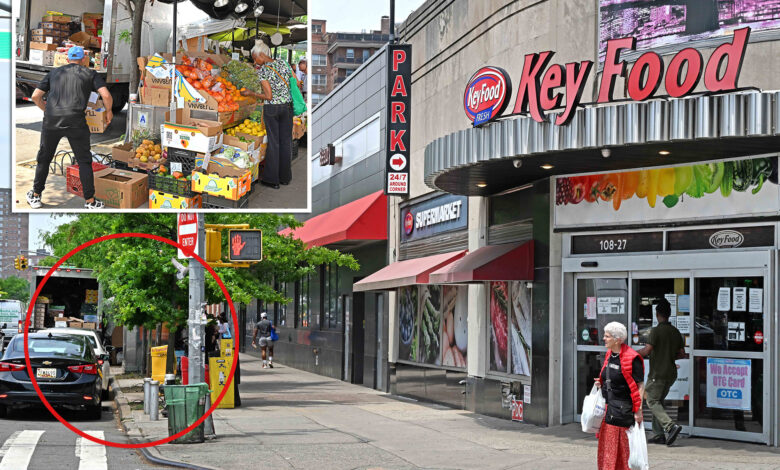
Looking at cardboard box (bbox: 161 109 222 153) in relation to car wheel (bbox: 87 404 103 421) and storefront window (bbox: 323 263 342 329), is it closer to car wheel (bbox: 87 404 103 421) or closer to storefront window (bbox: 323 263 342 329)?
car wheel (bbox: 87 404 103 421)

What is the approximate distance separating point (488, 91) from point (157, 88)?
4.89 meters

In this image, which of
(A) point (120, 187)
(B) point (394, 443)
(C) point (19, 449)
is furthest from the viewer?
(B) point (394, 443)

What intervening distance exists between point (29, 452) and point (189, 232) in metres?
3.72

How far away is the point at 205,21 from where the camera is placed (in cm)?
1470

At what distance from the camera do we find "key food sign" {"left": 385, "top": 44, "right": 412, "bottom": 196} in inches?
813

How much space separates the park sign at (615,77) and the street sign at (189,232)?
14.8 ft

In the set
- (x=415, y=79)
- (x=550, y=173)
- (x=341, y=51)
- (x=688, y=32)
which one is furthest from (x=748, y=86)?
(x=341, y=51)

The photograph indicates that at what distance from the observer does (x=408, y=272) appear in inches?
810

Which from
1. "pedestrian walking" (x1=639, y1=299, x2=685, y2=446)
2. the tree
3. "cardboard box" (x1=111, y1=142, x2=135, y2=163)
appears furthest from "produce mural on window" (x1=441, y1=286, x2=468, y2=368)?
the tree

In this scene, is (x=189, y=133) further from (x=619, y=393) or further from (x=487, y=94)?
(x=619, y=393)

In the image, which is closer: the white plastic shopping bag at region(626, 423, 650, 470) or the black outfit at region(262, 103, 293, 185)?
the white plastic shopping bag at region(626, 423, 650, 470)

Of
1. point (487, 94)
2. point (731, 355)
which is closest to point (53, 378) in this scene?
point (487, 94)

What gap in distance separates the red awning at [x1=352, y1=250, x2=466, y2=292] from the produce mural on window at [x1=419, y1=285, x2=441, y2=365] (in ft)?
2.45

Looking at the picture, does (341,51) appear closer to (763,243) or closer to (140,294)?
(140,294)
